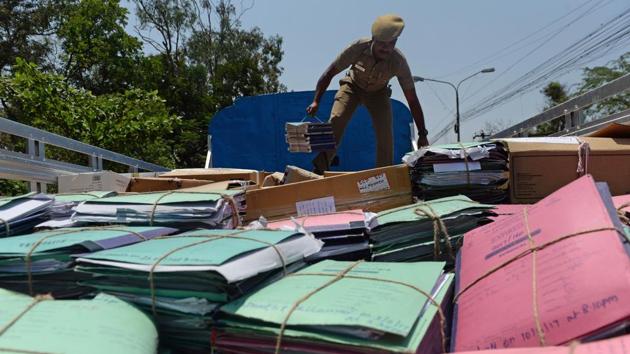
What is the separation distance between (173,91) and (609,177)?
1792 cm

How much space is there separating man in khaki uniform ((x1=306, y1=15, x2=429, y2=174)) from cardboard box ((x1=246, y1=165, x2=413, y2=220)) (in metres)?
1.51

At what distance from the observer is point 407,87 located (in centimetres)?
434

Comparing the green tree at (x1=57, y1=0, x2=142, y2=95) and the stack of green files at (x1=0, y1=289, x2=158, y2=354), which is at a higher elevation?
the green tree at (x1=57, y1=0, x2=142, y2=95)

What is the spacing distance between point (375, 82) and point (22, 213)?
289cm

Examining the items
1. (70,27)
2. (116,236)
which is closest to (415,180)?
(116,236)

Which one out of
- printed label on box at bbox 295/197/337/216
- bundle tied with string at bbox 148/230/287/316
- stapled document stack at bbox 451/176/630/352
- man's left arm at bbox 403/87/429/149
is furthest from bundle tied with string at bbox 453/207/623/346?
man's left arm at bbox 403/87/429/149

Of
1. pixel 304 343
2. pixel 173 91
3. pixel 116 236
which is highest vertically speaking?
pixel 173 91

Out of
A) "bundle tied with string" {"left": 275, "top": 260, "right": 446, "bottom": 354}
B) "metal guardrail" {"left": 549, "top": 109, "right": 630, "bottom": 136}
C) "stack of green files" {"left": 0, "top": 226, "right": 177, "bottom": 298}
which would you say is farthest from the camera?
"metal guardrail" {"left": 549, "top": 109, "right": 630, "bottom": 136}

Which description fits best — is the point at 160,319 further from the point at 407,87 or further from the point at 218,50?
the point at 218,50

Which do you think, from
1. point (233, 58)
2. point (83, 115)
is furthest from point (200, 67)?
point (83, 115)

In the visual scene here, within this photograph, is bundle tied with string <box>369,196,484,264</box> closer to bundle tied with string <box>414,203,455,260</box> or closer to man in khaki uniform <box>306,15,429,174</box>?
bundle tied with string <box>414,203,455,260</box>

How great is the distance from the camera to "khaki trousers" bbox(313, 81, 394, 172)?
14.5ft

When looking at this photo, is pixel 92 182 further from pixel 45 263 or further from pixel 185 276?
pixel 185 276

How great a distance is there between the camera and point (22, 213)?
2.15 m
